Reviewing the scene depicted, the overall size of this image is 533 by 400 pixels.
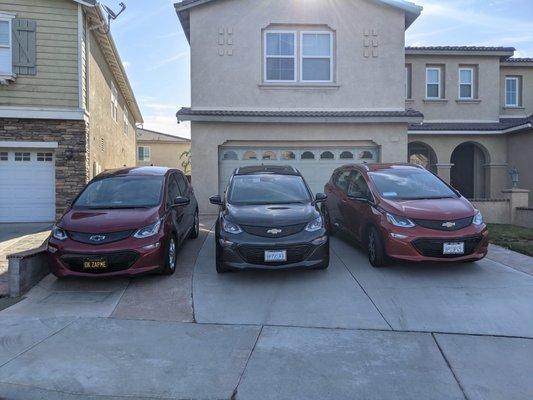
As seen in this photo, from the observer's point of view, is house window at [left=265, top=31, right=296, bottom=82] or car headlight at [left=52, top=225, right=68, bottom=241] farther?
house window at [left=265, top=31, right=296, bottom=82]

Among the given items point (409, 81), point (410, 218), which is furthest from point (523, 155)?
point (410, 218)

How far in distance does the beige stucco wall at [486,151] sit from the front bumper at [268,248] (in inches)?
505

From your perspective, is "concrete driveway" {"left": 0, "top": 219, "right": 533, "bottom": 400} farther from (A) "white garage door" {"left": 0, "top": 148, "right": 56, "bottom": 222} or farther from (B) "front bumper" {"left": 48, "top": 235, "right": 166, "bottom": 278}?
(A) "white garage door" {"left": 0, "top": 148, "right": 56, "bottom": 222}

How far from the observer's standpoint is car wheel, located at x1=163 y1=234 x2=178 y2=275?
7.11m

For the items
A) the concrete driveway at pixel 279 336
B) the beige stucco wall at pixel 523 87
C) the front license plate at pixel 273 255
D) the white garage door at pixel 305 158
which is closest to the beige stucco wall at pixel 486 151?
the beige stucco wall at pixel 523 87

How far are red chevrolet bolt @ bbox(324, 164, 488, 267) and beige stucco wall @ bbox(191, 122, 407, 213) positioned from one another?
538cm

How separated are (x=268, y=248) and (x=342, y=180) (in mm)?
3806

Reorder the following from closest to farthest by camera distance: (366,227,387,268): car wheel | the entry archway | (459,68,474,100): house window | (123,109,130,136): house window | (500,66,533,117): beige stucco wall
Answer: (366,227,387,268): car wheel, (459,68,474,100): house window, the entry archway, (500,66,533,117): beige stucco wall, (123,109,130,136): house window

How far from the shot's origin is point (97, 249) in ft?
21.2

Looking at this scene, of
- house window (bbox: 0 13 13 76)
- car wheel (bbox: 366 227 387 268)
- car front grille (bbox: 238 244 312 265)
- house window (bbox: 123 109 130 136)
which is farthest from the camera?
house window (bbox: 123 109 130 136)

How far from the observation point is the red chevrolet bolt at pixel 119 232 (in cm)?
651

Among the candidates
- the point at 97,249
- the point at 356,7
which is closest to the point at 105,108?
the point at 356,7

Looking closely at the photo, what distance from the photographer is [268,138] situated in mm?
14164

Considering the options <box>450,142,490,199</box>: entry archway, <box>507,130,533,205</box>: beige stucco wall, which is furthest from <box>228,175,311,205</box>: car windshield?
<box>450,142,490,199</box>: entry archway
